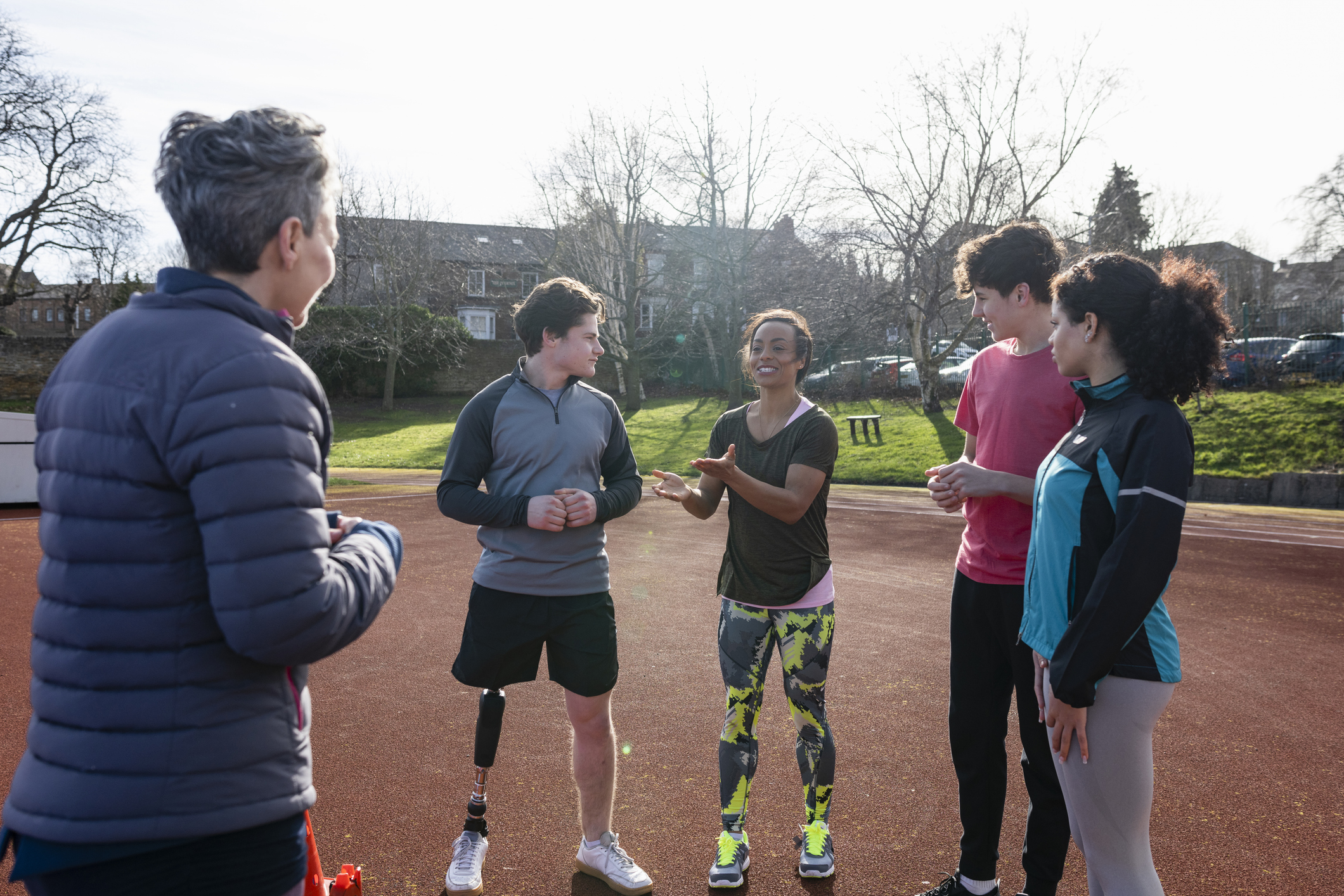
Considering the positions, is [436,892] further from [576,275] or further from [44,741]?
[576,275]

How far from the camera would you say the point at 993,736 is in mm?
3080

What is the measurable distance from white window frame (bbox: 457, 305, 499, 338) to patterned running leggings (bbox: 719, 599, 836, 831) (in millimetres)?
54800

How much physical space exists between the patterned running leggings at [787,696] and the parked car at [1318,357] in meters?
21.6

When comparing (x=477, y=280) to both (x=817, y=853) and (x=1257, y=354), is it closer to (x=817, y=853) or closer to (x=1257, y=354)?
(x=1257, y=354)

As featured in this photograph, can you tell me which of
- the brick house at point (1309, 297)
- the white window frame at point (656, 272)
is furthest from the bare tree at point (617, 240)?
the brick house at point (1309, 297)

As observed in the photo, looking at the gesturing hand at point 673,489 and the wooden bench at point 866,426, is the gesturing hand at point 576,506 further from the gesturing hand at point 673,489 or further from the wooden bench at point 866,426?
the wooden bench at point 866,426

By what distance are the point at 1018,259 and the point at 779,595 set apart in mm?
1475

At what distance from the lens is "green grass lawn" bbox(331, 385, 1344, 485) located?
1591cm

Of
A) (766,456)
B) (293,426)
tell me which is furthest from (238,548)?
(766,456)

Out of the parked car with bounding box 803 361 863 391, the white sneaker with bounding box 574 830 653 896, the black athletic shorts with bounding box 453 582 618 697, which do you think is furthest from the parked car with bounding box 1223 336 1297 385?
the white sneaker with bounding box 574 830 653 896

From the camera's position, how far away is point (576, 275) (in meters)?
32.5

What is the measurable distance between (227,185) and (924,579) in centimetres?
797

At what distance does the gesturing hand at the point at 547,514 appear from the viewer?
122 inches

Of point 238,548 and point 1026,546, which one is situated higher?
point 238,548
